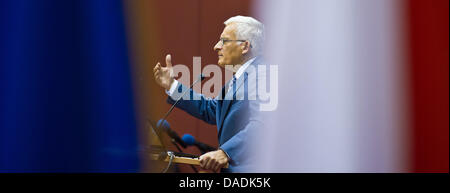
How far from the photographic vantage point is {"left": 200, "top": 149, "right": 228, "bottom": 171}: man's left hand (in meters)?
1.72

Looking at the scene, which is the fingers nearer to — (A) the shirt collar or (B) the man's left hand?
(A) the shirt collar

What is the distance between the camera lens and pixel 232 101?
178cm

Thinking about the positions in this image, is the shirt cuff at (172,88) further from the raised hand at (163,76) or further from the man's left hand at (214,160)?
the man's left hand at (214,160)

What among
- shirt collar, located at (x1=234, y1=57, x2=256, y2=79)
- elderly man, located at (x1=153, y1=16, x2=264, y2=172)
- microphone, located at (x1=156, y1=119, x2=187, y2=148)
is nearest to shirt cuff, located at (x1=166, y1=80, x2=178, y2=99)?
elderly man, located at (x1=153, y1=16, x2=264, y2=172)

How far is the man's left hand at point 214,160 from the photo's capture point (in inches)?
67.7

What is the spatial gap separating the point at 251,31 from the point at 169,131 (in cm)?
51

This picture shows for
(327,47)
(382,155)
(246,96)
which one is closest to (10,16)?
(246,96)

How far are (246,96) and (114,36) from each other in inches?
23.2

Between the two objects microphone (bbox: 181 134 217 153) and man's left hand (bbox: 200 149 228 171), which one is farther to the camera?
microphone (bbox: 181 134 217 153)

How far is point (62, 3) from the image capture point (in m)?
1.88

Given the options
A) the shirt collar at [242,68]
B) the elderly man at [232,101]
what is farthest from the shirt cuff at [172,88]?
the shirt collar at [242,68]

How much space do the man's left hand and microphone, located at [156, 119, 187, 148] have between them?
5.3 inches

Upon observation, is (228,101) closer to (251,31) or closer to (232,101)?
(232,101)
